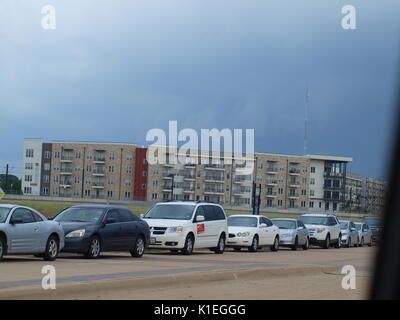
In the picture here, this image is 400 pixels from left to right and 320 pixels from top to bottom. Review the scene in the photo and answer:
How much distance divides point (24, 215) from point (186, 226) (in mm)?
7428

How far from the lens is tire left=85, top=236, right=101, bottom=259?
779 inches

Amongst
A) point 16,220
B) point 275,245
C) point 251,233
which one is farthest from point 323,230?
point 16,220

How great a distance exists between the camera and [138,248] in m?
21.8

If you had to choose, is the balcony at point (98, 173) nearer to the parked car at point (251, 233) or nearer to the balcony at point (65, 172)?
the balcony at point (65, 172)

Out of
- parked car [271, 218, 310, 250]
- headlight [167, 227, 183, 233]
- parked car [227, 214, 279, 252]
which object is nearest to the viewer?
headlight [167, 227, 183, 233]

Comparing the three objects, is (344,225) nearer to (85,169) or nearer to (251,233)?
(251,233)

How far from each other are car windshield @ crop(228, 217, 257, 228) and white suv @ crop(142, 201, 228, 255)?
3.46 meters

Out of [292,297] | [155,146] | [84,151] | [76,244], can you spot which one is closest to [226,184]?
[155,146]

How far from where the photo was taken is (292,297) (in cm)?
1222

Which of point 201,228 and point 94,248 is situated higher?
point 201,228

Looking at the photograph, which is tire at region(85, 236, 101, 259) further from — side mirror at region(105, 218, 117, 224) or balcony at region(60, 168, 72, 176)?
balcony at region(60, 168, 72, 176)

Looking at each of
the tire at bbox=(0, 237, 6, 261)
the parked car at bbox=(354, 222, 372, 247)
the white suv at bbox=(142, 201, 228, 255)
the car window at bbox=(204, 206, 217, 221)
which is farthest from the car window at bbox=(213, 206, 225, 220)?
the parked car at bbox=(354, 222, 372, 247)
